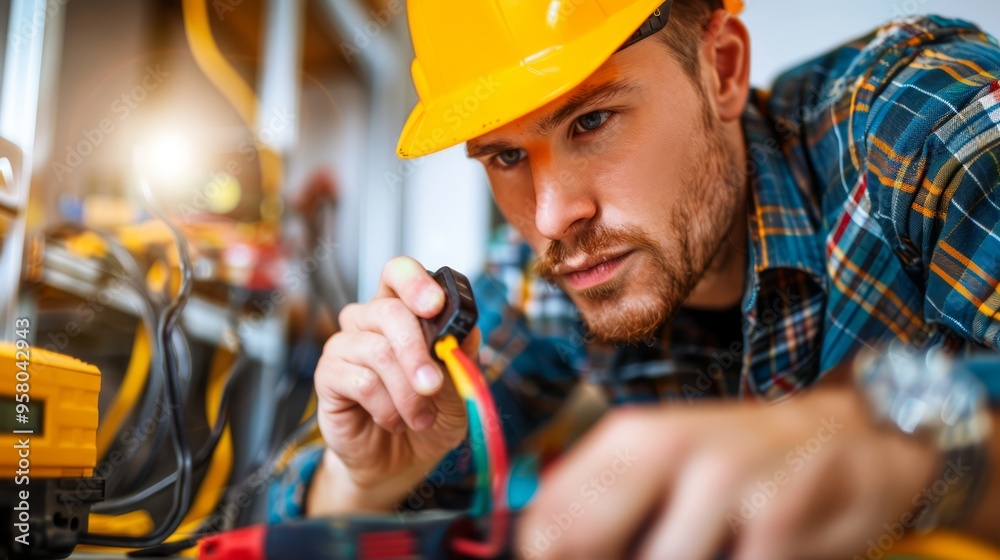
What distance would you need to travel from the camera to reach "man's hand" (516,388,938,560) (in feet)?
0.79

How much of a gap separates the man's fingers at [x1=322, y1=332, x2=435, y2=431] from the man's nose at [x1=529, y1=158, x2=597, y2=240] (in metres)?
0.16

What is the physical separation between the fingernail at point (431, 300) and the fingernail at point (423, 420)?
106mm

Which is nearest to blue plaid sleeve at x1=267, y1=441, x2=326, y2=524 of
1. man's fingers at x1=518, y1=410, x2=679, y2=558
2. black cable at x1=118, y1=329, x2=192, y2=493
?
black cable at x1=118, y1=329, x2=192, y2=493

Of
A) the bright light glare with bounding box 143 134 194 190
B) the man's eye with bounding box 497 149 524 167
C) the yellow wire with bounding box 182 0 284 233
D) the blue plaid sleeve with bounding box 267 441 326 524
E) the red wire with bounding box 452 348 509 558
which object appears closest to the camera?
the red wire with bounding box 452 348 509 558

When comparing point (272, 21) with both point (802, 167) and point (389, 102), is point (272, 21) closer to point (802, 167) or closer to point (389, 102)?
point (389, 102)

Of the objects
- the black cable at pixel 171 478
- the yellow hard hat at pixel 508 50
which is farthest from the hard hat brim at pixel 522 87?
the black cable at pixel 171 478

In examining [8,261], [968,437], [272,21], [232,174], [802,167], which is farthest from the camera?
[272,21]

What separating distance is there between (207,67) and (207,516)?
0.82m

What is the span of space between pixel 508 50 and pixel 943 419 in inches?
15.9

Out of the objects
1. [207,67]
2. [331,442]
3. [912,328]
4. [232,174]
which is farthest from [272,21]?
[912,328]

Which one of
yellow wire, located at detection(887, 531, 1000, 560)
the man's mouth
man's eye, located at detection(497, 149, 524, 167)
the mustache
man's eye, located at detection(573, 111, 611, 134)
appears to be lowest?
yellow wire, located at detection(887, 531, 1000, 560)

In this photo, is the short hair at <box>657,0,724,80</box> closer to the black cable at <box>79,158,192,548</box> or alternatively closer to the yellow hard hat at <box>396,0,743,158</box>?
the yellow hard hat at <box>396,0,743,158</box>

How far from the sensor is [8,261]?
2.00 ft

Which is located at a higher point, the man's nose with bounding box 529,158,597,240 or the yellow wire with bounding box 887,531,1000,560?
the man's nose with bounding box 529,158,597,240
